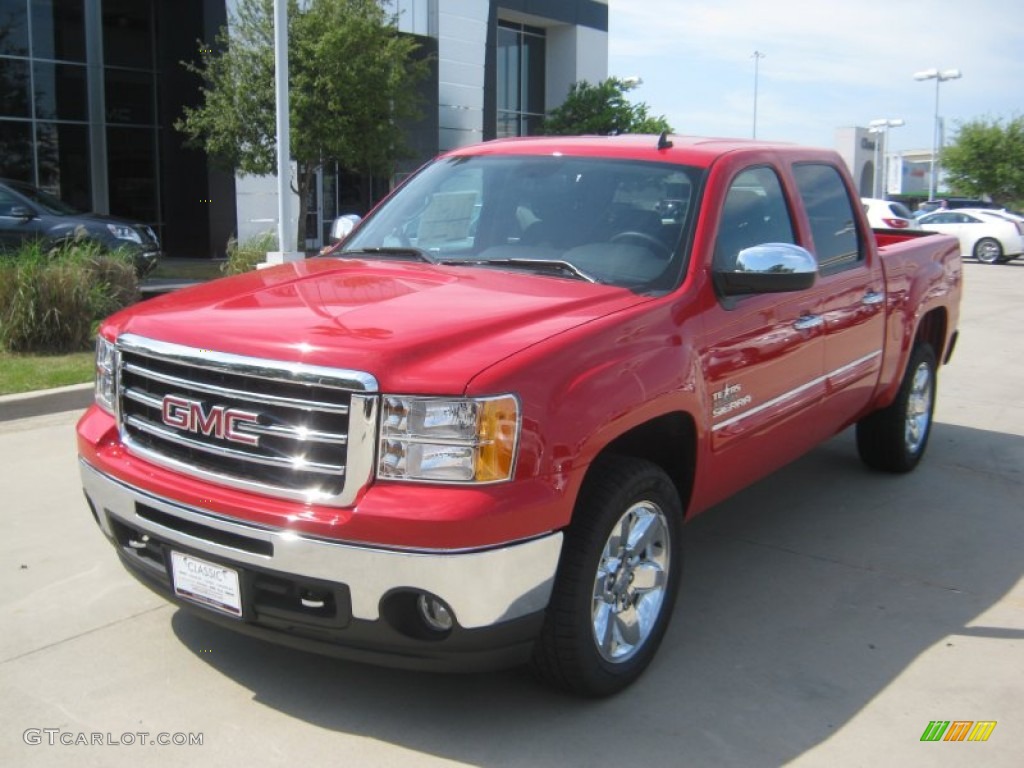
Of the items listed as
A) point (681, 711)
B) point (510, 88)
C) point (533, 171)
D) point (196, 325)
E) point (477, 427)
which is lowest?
point (681, 711)

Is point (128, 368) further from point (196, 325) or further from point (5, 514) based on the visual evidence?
point (5, 514)

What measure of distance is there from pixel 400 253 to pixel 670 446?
143 cm

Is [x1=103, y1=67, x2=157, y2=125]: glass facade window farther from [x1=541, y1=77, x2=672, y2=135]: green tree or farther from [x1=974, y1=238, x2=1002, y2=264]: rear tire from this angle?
[x1=974, y1=238, x2=1002, y2=264]: rear tire

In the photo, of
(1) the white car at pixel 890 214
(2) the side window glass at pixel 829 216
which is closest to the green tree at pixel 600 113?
(1) the white car at pixel 890 214

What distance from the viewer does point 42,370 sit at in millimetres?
8703

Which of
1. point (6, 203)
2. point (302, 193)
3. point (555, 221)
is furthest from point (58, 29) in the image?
point (555, 221)

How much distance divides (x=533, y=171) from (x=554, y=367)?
1.71 metres

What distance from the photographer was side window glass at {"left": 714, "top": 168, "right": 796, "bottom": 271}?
4.34 m

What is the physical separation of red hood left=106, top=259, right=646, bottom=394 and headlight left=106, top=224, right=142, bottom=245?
37.7 feet

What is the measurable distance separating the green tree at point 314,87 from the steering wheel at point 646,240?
15.7m

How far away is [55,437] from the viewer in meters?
7.12

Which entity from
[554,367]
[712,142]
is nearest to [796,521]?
[712,142]

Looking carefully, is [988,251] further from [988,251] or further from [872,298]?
[872,298]

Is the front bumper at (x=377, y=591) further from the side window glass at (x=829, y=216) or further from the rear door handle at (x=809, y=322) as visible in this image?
the side window glass at (x=829, y=216)
